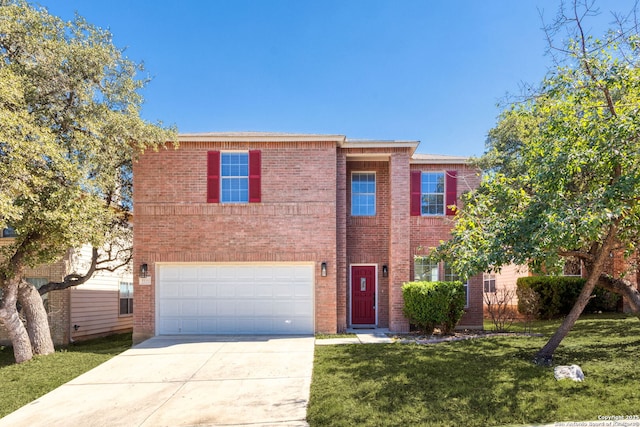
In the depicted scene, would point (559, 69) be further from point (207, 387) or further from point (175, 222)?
point (175, 222)

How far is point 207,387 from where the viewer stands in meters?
7.02

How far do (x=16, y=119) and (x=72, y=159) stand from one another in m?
1.94

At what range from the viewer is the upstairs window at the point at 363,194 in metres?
12.8

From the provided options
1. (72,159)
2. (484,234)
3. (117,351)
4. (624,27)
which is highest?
(624,27)

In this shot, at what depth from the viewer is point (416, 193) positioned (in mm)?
12938

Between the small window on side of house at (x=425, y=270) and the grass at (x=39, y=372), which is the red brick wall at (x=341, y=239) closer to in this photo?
the small window on side of house at (x=425, y=270)

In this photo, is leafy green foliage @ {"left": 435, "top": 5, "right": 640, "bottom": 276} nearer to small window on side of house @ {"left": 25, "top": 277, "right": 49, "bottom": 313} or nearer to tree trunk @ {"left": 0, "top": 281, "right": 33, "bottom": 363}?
tree trunk @ {"left": 0, "top": 281, "right": 33, "bottom": 363}

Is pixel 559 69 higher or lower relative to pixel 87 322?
higher

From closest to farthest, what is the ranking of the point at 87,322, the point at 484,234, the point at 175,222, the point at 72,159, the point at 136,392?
the point at 136,392 → the point at 484,234 → the point at 72,159 → the point at 175,222 → the point at 87,322

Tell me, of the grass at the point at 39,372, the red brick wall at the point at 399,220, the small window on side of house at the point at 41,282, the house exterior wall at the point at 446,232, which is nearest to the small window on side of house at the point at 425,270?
the house exterior wall at the point at 446,232

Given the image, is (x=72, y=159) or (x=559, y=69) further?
(x=72, y=159)

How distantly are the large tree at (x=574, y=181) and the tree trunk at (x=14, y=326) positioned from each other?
956 centimetres

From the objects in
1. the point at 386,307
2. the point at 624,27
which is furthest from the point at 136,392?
the point at 624,27

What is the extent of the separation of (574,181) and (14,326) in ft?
39.6
